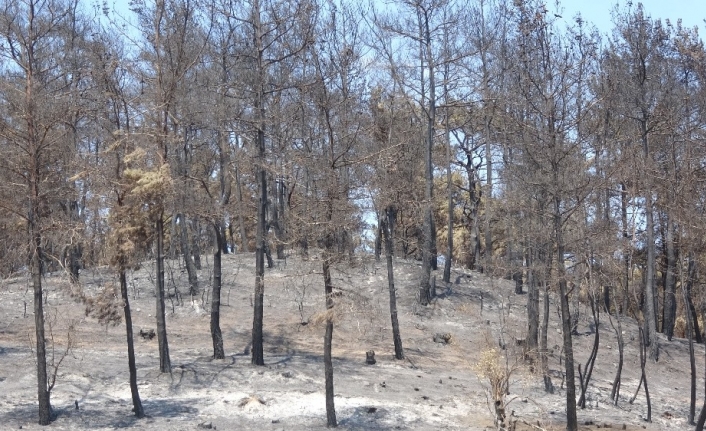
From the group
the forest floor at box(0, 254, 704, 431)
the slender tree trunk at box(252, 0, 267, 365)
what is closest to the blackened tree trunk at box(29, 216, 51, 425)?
the forest floor at box(0, 254, 704, 431)

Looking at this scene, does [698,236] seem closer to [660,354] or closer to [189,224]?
[660,354]

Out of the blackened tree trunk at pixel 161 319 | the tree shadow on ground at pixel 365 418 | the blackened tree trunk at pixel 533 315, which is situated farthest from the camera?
the blackened tree trunk at pixel 533 315

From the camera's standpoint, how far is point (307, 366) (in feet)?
68.1

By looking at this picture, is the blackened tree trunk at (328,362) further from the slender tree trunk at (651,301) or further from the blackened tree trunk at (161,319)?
the slender tree trunk at (651,301)

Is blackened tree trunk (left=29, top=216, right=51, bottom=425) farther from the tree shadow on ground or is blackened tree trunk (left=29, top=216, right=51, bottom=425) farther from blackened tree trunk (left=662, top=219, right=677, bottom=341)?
blackened tree trunk (left=662, top=219, right=677, bottom=341)

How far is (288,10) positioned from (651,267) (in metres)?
15.6

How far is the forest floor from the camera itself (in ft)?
52.6

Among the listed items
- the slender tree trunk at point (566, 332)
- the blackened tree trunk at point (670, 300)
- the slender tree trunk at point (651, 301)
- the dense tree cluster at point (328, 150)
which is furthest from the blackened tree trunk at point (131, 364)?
the blackened tree trunk at point (670, 300)

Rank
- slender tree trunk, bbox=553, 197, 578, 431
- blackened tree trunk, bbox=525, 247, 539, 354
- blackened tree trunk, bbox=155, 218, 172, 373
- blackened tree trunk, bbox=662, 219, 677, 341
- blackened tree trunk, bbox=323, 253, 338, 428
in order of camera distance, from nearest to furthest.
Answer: blackened tree trunk, bbox=323, 253, 338, 428 < slender tree trunk, bbox=553, 197, 578, 431 < blackened tree trunk, bbox=155, 218, 172, 373 < blackened tree trunk, bbox=525, 247, 539, 354 < blackened tree trunk, bbox=662, 219, 677, 341

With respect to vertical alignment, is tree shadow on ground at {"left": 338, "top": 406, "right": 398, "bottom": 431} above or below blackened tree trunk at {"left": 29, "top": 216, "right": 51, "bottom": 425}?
below

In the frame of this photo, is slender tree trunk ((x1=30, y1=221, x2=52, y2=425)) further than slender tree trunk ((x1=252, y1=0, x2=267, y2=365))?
No

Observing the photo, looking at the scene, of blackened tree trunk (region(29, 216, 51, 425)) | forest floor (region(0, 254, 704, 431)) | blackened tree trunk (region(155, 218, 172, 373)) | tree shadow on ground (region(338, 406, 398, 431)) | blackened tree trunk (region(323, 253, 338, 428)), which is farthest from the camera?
blackened tree trunk (region(155, 218, 172, 373))

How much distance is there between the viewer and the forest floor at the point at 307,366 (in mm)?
16047

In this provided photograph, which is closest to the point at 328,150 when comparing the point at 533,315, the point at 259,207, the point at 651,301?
the point at 259,207
